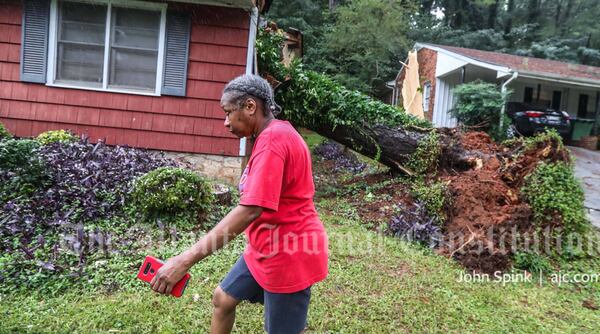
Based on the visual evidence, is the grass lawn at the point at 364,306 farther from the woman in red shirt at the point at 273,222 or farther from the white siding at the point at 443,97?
the white siding at the point at 443,97

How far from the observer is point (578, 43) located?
26594 millimetres

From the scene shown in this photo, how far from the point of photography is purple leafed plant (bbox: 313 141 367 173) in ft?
33.0

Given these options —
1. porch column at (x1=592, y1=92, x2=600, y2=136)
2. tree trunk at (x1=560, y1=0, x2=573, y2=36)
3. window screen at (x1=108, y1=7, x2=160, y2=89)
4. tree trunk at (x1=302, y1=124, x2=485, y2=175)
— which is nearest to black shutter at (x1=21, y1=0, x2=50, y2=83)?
window screen at (x1=108, y1=7, x2=160, y2=89)

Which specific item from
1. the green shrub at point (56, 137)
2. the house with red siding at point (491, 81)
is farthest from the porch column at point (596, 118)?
the green shrub at point (56, 137)

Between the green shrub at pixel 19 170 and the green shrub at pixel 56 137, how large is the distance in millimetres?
1611

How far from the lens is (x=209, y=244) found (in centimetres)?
167

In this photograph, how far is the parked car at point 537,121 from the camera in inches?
505

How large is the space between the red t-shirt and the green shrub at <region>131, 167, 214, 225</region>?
281cm

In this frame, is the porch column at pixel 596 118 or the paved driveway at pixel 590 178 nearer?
the paved driveway at pixel 590 178

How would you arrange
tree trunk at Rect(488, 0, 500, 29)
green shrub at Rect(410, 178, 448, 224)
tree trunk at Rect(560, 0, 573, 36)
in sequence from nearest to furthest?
green shrub at Rect(410, 178, 448, 224) → tree trunk at Rect(560, 0, 573, 36) → tree trunk at Rect(488, 0, 500, 29)

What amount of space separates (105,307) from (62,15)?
5.84 m

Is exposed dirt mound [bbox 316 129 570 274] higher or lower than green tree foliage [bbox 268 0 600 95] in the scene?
lower

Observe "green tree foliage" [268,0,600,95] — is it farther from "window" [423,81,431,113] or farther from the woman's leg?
the woman's leg

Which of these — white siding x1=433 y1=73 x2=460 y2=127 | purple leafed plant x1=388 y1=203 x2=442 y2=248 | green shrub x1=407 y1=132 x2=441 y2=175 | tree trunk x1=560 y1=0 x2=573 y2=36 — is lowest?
purple leafed plant x1=388 y1=203 x2=442 y2=248
